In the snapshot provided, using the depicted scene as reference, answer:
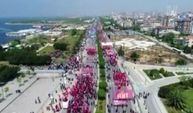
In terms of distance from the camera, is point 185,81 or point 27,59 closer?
point 185,81

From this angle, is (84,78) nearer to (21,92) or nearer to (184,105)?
(21,92)

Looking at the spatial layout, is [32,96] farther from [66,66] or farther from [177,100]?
[177,100]

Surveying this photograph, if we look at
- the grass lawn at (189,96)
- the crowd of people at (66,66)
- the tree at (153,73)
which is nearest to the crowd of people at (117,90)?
the crowd of people at (66,66)

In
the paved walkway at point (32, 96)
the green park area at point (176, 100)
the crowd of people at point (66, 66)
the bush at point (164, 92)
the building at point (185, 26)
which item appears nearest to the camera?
the paved walkway at point (32, 96)

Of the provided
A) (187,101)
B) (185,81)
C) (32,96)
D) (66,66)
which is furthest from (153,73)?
(32,96)

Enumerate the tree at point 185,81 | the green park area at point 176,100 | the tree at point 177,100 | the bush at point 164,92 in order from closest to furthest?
the green park area at point 176,100 → the tree at point 177,100 → the bush at point 164,92 → the tree at point 185,81

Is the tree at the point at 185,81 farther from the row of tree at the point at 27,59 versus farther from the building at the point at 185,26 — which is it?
the building at the point at 185,26

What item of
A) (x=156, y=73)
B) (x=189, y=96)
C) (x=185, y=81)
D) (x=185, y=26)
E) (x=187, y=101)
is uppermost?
(x=187, y=101)

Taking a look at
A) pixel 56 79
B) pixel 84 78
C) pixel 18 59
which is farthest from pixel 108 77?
pixel 18 59

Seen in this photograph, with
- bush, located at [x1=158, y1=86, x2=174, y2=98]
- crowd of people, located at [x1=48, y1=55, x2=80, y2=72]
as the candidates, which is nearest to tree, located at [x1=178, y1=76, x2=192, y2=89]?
bush, located at [x1=158, y1=86, x2=174, y2=98]
